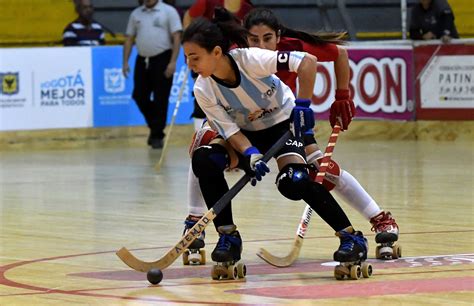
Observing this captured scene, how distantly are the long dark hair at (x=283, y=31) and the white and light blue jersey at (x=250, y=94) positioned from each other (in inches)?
23.2

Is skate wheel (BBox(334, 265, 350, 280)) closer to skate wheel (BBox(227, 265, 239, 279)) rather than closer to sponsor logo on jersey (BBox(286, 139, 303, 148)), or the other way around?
skate wheel (BBox(227, 265, 239, 279))

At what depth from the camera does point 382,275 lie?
6.66 m

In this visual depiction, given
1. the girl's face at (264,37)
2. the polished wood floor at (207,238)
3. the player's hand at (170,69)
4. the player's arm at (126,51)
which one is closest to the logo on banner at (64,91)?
the player's arm at (126,51)

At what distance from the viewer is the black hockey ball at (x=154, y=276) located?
21.1ft

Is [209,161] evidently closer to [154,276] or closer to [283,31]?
[154,276]

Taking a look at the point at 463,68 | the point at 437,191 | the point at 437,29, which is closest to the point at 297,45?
the point at 437,191

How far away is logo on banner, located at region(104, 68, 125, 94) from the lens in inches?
677

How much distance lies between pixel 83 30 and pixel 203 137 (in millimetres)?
10643

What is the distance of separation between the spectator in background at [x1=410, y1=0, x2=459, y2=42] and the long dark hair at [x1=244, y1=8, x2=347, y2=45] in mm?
9744

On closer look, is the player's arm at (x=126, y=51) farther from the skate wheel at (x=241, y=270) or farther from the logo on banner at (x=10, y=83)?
the skate wheel at (x=241, y=270)

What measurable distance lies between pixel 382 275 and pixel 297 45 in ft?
5.54

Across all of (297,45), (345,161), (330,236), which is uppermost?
(297,45)

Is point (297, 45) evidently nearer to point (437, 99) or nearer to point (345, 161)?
point (345, 161)

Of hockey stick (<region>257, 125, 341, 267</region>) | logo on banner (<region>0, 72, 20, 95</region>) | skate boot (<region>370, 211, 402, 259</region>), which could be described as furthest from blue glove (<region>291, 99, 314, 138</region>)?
logo on banner (<region>0, 72, 20, 95</region>)
